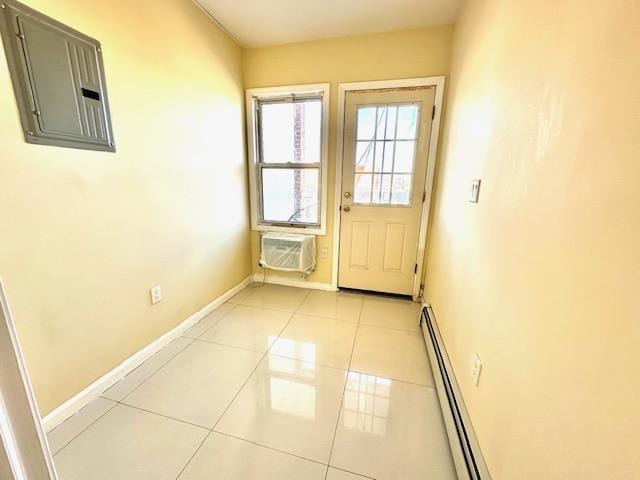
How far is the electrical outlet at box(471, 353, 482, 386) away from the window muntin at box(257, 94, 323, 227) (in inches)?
76.8

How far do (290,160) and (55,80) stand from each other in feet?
6.02

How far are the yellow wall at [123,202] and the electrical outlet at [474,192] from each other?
199 centimetres

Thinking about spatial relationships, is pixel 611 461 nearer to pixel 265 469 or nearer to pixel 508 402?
pixel 508 402

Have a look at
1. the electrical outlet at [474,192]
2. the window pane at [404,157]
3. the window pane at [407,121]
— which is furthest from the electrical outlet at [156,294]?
the window pane at [407,121]

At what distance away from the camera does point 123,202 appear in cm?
156

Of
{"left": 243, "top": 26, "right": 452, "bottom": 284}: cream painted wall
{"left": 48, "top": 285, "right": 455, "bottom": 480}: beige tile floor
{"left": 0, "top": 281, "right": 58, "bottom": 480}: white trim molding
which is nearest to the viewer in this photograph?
{"left": 0, "top": 281, "right": 58, "bottom": 480}: white trim molding

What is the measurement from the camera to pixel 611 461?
19.6 inches

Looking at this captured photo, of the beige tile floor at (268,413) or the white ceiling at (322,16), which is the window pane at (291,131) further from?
the beige tile floor at (268,413)

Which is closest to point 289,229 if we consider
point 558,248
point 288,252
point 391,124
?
point 288,252

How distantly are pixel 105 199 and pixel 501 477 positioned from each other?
85.4 inches

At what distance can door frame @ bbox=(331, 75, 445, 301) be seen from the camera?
2.32 meters

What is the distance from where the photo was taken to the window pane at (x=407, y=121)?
2413 mm

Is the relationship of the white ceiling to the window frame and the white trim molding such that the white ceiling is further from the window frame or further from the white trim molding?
the white trim molding

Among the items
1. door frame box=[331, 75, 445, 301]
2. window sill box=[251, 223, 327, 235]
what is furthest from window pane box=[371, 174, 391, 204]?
window sill box=[251, 223, 327, 235]
